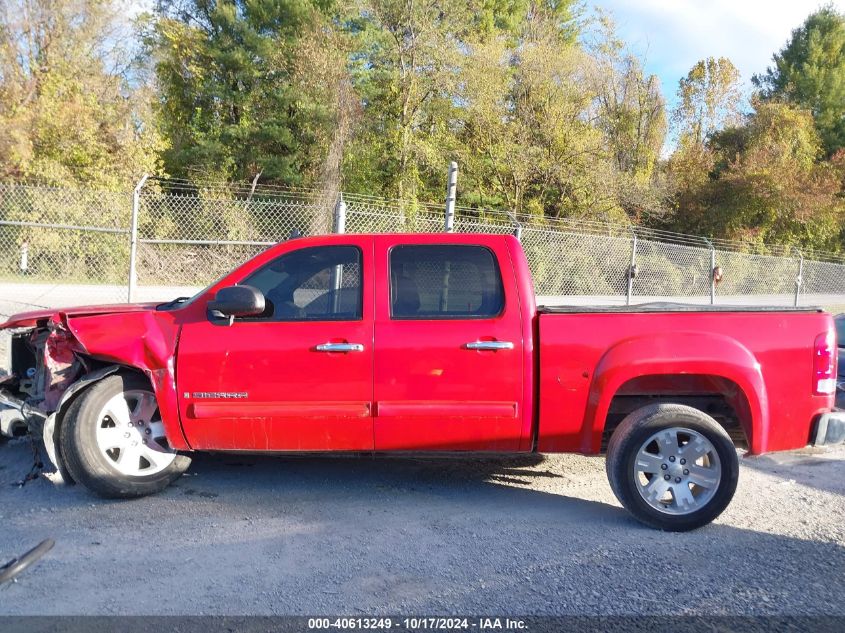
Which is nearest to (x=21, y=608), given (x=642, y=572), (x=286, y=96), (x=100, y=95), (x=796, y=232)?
(x=642, y=572)

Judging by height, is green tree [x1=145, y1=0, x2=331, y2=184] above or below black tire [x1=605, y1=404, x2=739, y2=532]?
above

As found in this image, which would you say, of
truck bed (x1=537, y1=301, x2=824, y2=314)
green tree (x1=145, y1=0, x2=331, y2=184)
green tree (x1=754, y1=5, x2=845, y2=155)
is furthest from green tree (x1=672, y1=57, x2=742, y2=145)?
truck bed (x1=537, y1=301, x2=824, y2=314)

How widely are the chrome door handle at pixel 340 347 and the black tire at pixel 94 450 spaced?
1.26m

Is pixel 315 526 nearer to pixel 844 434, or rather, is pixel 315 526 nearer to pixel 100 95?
pixel 844 434

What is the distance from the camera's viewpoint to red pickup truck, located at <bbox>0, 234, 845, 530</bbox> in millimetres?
4207

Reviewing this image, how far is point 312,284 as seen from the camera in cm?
450

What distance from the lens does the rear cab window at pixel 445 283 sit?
439 centimetres

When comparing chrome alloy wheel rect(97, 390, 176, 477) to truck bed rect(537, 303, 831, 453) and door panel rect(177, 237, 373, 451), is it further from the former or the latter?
truck bed rect(537, 303, 831, 453)

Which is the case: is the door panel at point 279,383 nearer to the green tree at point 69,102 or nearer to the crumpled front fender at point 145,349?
the crumpled front fender at point 145,349

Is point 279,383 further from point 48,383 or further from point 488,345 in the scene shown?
point 48,383

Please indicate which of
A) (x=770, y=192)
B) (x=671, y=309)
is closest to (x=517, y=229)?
(x=671, y=309)

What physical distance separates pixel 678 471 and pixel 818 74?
130ft

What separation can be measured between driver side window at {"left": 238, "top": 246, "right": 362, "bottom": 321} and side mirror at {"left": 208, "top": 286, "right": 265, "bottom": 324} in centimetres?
15

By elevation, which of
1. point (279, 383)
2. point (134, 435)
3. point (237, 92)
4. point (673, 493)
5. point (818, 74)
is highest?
point (818, 74)
